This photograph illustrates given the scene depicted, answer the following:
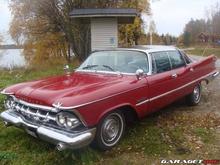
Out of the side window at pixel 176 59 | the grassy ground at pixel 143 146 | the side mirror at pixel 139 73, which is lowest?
the grassy ground at pixel 143 146

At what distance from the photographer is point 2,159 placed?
4602 mm

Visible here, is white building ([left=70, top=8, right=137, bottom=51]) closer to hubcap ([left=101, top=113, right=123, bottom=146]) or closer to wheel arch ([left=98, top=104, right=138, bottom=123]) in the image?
wheel arch ([left=98, top=104, right=138, bottom=123])

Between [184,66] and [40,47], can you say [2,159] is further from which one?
[40,47]

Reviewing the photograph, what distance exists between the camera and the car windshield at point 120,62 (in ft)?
18.5

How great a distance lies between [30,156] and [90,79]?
1583mm

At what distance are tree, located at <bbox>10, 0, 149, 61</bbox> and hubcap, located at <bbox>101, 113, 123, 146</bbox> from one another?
15.0 meters

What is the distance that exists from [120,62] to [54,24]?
58.2ft

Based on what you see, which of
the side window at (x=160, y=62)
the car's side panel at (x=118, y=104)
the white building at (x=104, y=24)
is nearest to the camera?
the car's side panel at (x=118, y=104)

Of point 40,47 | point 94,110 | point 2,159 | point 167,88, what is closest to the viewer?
point 94,110

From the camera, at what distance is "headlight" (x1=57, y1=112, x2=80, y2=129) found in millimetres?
4130

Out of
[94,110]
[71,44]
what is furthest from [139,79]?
[71,44]

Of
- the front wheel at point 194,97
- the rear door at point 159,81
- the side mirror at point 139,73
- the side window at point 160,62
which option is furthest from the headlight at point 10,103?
the front wheel at point 194,97

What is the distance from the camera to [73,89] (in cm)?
455

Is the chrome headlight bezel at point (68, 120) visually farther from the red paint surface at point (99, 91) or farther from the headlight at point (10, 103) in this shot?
the headlight at point (10, 103)
